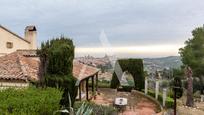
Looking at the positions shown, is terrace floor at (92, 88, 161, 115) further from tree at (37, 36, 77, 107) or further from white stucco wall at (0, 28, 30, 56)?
white stucco wall at (0, 28, 30, 56)

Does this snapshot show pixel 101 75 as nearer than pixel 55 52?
No

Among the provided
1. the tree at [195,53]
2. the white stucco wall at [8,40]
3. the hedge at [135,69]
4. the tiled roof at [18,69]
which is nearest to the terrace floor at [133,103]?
the hedge at [135,69]

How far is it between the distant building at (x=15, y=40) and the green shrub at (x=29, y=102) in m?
27.8

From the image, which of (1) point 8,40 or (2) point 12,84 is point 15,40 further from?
(2) point 12,84

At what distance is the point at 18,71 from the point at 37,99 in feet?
39.1

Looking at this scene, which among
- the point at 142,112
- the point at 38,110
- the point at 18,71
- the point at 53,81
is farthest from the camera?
the point at 142,112

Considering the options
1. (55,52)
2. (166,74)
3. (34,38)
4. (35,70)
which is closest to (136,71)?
(34,38)

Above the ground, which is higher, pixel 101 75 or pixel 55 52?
pixel 55 52

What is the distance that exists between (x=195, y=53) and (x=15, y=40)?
31341 mm

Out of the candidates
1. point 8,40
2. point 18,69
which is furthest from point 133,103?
point 8,40

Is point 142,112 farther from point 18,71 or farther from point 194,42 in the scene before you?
point 194,42

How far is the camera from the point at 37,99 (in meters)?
16.5

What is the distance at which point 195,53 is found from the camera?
6519 centimetres

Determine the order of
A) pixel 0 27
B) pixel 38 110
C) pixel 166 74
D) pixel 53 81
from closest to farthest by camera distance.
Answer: pixel 38 110
pixel 53 81
pixel 0 27
pixel 166 74
